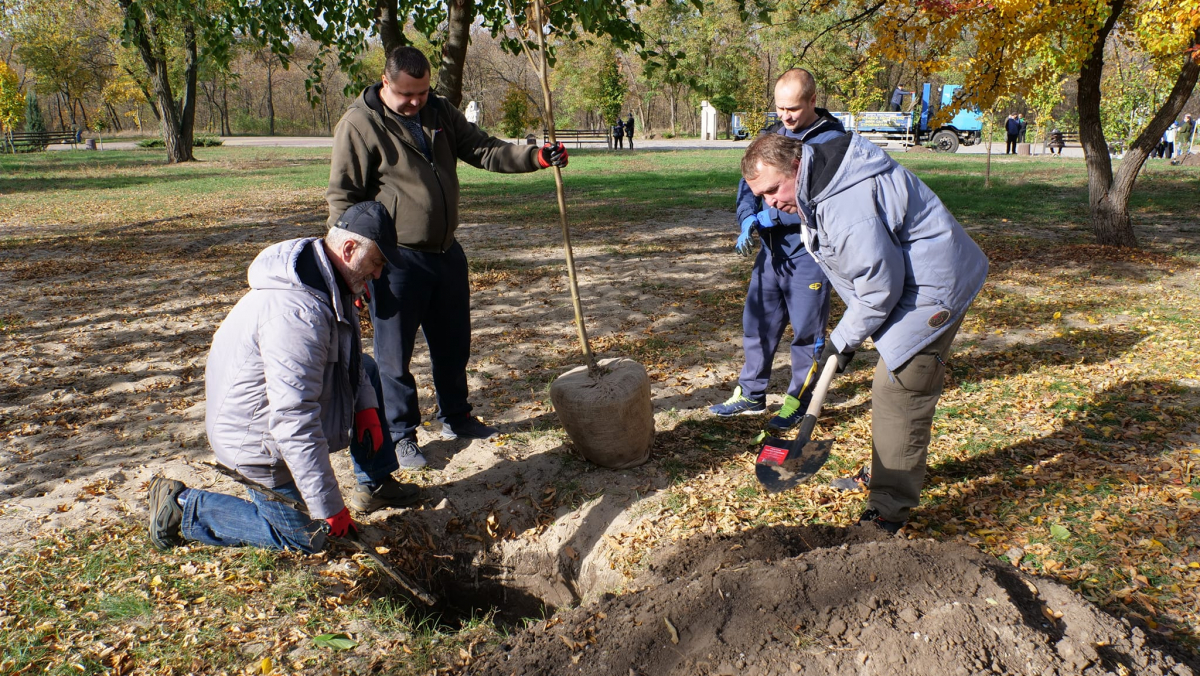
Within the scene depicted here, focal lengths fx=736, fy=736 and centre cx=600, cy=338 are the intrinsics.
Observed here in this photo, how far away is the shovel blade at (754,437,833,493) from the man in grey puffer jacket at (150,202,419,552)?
5.74 ft

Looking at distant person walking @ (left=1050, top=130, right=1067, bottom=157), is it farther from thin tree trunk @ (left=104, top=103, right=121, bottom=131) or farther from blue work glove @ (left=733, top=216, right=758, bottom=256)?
thin tree trunk @ (left=104, top=103, right=121, bottom=131)

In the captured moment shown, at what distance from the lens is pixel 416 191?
3.63 meters

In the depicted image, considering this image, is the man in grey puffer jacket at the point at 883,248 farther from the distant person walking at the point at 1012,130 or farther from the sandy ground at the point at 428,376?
the distant person walking at the point at 1012,130

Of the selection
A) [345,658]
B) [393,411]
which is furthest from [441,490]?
[345,658]

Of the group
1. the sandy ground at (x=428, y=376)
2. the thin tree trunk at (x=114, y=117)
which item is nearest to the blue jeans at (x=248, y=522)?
the sandy ground at (x=428, y=376)

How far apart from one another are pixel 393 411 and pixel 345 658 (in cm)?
159

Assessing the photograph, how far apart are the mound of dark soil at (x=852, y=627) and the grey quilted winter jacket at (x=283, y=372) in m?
0.96

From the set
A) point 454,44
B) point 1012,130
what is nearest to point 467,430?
point 454,44

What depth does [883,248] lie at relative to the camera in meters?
2.63

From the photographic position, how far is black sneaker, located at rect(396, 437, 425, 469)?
13.1 ft

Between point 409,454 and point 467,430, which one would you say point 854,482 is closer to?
point 467,430

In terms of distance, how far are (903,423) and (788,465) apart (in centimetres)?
53

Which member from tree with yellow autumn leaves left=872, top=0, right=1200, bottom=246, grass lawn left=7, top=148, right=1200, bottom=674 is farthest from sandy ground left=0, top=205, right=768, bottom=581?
tree with yellow autumn leaves left=872, top=0, right=1200, bottom=246

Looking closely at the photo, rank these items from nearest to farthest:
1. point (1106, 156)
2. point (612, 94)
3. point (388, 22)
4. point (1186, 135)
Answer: point (388, 22) < point (1106, 156) < point (1186, 135) < point (612, 94)
